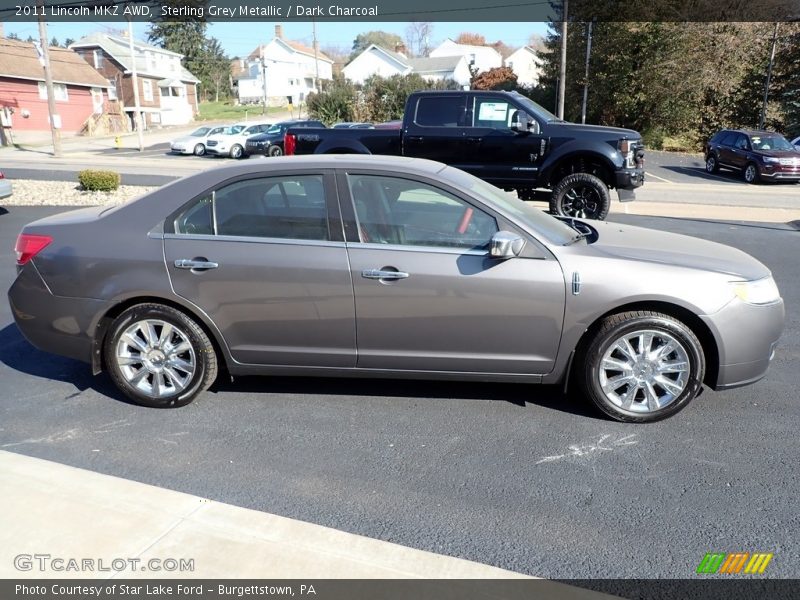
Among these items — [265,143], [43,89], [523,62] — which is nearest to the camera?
[265,143]

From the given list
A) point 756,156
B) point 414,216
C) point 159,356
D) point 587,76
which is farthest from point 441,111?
point 587,76

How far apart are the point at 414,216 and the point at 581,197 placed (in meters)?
7.09

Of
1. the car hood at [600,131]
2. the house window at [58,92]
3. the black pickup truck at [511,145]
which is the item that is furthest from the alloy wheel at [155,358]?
the house window at [58,92]

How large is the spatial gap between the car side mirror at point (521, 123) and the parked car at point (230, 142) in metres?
23.3

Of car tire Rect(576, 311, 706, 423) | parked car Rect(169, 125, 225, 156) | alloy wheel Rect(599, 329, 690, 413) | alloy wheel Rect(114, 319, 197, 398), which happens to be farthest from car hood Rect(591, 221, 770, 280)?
parked car Rect(169, 125, 225, 156)

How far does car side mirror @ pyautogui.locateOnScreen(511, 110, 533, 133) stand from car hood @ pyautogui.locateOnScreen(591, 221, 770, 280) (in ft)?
20.6

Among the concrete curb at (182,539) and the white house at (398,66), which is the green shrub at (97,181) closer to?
the concrete curb at (182,539)

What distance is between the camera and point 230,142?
106 feet

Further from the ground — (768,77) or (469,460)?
(768,77)

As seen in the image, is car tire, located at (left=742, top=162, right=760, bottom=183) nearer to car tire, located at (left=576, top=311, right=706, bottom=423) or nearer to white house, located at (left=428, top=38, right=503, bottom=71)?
car tire, located at (left=576, top=311, right=706, bottom=423)

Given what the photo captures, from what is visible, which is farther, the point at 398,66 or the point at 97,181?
the point at 398,66

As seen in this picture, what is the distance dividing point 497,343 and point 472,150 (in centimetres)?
749

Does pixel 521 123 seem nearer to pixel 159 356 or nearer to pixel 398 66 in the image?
pixel 159 356

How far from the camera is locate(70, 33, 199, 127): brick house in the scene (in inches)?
2208
